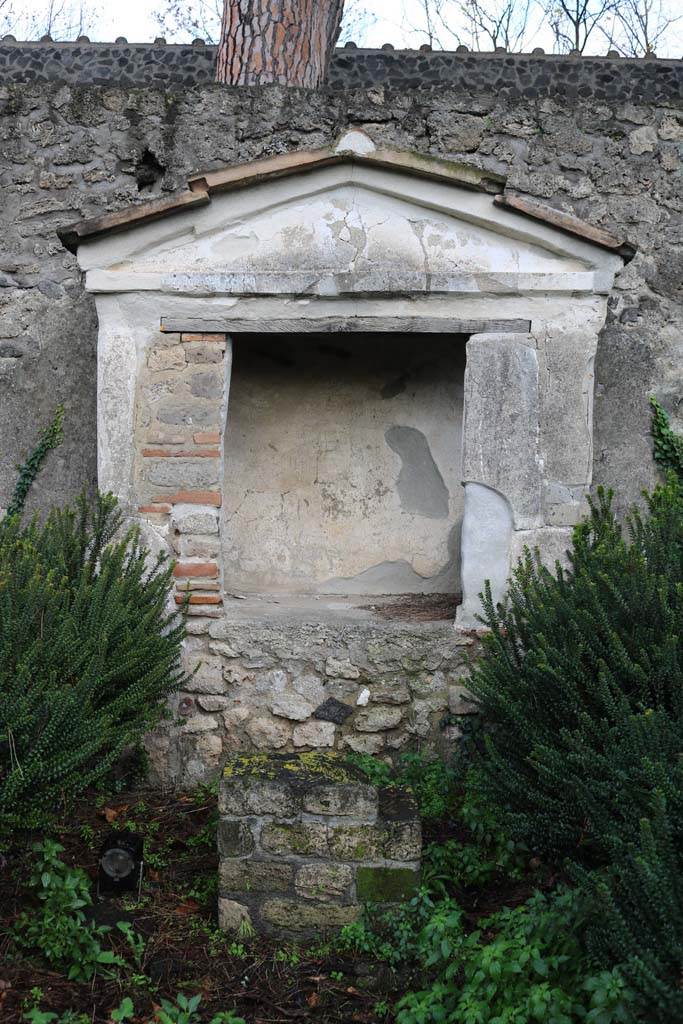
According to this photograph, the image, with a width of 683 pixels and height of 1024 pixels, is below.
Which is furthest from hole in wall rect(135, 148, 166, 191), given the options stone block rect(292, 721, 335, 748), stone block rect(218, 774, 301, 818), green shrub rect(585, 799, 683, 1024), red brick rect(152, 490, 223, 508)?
green shrub rect(585, 799, 683, 1024)

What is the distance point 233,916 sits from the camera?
384 centimetres

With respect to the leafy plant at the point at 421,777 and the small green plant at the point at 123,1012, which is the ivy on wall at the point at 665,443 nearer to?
the leafy plant at the point at 421,777

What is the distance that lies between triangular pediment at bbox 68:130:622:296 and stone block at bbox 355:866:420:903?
8.58 ft

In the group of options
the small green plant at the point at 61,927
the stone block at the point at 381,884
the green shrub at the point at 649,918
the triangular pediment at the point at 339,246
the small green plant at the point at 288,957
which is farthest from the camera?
the triangular pediment at the point at 339,246

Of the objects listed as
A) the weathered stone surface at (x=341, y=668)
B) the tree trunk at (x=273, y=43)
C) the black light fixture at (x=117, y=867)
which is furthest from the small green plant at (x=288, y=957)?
the tree trunk at (x=273, y=43)

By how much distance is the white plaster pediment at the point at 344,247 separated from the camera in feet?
16.4

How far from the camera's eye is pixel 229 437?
20.3 feet

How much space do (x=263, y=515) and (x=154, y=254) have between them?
1.73m

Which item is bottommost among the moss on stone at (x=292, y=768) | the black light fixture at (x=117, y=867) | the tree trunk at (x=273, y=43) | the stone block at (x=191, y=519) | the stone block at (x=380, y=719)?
the black light fixture at (x=117, y=867)

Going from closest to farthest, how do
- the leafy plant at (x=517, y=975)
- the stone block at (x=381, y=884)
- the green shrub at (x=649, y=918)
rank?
the green shrub at (x=649, y=918) < the leafy plant at (x=517, y=975) < the stone block at (x=381, y=884)

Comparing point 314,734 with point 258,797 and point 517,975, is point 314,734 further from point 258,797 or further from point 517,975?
point 517,975

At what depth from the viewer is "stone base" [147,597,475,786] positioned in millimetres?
5062

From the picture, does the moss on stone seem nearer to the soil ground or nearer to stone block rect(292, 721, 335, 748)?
the soil ground

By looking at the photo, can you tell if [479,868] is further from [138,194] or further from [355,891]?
[138,194]
